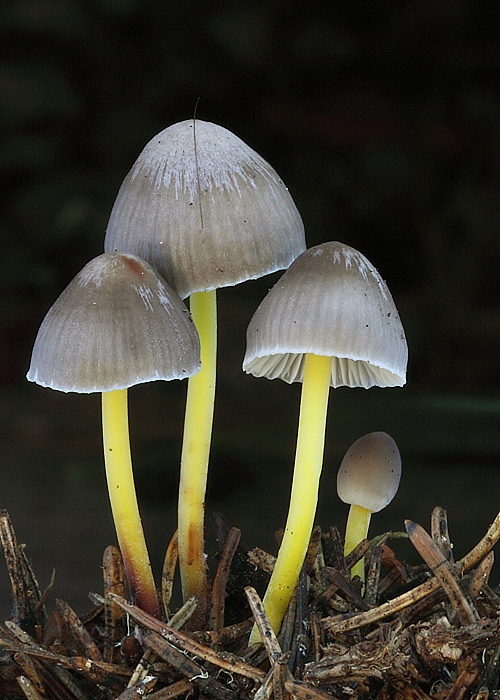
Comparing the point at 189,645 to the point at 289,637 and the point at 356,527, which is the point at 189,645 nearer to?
the point at 289,637

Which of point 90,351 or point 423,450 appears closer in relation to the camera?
point 90,351

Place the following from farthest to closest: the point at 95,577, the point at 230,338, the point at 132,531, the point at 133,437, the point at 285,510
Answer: the point at 230,338 → the point at 133,437 → the point at 285,510 → the point at 95,577 → the point at 132,531

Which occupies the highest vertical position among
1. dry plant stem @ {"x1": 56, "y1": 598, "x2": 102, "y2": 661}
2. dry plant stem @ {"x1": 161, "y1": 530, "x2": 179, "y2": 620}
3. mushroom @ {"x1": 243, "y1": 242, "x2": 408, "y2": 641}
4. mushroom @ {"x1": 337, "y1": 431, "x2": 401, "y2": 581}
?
mushroom @ {"x1": 243, "y1": 242, "x2": 408, "y2": 641}

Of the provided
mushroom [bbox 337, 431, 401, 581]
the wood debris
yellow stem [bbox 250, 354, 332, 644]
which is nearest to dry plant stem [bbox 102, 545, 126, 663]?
the wood debris

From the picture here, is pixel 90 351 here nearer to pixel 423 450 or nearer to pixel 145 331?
pixel 145 331

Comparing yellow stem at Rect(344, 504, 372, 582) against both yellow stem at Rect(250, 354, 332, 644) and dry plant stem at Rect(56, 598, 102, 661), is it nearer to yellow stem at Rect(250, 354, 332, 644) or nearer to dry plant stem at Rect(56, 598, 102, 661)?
yellow stem at Rect(250, 354, 332, 644)

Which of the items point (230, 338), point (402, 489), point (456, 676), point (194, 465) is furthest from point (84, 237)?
point (456, 676)
